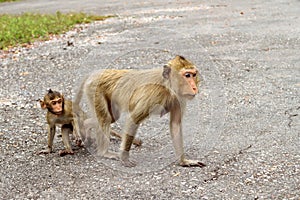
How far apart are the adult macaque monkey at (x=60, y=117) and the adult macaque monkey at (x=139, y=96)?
148 millimetres

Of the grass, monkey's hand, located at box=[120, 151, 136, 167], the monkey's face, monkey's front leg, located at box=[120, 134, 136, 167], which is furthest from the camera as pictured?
the grass

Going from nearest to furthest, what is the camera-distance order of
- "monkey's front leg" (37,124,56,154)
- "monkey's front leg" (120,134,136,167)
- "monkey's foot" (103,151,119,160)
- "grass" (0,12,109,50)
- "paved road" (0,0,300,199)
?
"paved road" (0,0,300,199), "monkey's front leg" (120,134,136,167), "monkey's foot" (103,151,119,160), "monkey's front leg" (37,124,56,154), "grass" (0,12,109,50)

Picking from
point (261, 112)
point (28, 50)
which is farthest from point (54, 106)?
point (28, 50)

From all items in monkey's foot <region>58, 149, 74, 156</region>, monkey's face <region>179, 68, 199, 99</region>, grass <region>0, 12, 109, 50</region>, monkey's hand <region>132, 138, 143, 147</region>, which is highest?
monkey's face <region>179, 68, 199, 99</region>

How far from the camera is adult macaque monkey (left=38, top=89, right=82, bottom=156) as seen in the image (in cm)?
421

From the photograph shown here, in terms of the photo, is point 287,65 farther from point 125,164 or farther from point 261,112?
point 125,164

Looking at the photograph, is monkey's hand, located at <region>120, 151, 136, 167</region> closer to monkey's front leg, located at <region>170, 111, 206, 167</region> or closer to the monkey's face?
A: monkey's front leg, located at <region>170, 111, 206, 167</region>

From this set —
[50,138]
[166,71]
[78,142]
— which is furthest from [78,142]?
[166,71]

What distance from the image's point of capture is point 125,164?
13.2 feet

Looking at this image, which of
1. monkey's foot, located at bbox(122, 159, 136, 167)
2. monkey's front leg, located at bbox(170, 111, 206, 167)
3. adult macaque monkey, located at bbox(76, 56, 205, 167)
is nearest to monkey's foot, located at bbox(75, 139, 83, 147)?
adult macaque monkey, located at bbox(76, 56, 205, 167)

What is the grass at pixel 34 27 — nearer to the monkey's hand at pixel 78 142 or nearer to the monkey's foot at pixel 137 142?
the monkey's hand at pixel 78 142

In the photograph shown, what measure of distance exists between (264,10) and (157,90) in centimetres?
945

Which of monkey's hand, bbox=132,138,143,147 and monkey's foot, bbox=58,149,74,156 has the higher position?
monkey's hand, bbox=132,138,143,147

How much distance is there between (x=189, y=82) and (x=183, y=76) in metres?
0.05
